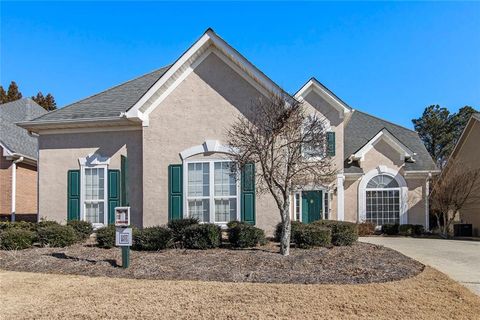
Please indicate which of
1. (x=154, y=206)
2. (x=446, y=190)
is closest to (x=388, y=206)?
(x=446, y=190)

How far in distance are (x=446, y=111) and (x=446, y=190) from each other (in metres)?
31.6

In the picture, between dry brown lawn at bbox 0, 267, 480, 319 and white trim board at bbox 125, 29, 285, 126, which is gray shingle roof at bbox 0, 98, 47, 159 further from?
dry brown lawn at bbox 0, 267, 480, 319

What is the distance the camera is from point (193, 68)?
48.1ft

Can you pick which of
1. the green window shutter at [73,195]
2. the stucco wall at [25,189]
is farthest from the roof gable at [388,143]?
the stucco wall at [25,189]

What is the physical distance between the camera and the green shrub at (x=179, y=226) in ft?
39.7

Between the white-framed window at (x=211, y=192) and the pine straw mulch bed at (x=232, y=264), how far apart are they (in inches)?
100

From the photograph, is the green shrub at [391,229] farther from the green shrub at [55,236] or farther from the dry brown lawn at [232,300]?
the green shrub at [55,236]

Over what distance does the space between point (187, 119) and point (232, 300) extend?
868 centimetres

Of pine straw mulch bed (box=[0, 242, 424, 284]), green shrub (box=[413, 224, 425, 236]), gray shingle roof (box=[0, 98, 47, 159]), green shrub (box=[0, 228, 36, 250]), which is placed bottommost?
green shrub (box=[413, 224, 425, 236])

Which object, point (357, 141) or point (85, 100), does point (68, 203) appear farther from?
point (357, 141)

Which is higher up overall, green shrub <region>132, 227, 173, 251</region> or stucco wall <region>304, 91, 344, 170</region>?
stucco wall <region>304, 91, 344, 170</region>

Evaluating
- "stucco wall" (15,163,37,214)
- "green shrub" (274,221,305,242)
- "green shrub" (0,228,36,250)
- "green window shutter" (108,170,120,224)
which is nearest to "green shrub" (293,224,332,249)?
"green shrub" (274,221,305,242)

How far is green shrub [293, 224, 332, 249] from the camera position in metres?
11.7

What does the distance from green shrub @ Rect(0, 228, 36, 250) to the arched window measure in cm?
1581
